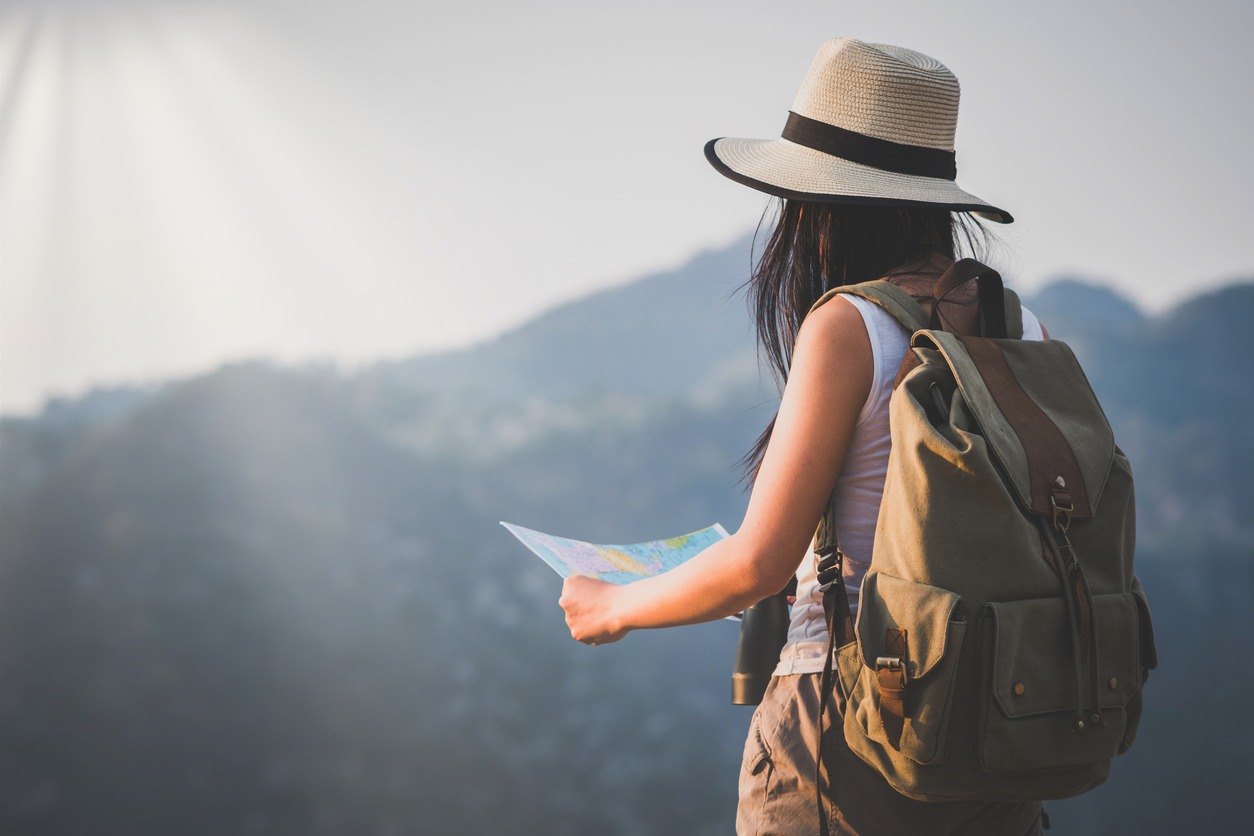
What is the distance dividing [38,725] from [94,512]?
4.17 feet

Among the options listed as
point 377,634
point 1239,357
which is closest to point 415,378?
point 377,634

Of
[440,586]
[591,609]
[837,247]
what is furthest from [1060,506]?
[440,586]

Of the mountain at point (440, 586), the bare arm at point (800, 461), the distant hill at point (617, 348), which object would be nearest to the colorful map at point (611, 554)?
the bare arm at point (800, 461)

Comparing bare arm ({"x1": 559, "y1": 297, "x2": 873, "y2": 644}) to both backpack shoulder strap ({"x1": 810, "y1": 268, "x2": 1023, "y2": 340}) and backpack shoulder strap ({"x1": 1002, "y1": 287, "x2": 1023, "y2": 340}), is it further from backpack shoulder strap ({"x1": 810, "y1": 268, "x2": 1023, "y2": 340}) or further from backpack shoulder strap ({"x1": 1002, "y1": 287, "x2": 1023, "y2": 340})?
backpack shoulder strap ({"x1": 1002, "y1": 287, "x2": 1023, "y2": 340})

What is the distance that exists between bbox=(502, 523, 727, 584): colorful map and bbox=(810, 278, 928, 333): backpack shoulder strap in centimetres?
35

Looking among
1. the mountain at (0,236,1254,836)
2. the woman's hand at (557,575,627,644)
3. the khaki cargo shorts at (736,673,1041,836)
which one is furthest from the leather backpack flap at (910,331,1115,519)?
the mountain at (0,236,1254,836)

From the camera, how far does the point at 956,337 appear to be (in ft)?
2.38

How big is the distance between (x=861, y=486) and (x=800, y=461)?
65 mm

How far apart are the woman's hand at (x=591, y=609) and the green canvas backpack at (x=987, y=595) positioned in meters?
0.22

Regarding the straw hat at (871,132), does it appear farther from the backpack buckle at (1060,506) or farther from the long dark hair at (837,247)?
the backpack buckle at (1060,506)

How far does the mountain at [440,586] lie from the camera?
225 inches

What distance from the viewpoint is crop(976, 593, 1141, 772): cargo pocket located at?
0.67 metres

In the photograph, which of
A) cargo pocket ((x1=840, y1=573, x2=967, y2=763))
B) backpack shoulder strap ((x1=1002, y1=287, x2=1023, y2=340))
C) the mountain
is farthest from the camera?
the mountain

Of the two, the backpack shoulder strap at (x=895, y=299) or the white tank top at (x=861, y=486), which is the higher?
the backpack shoulder strap at (x=895, y=299)
